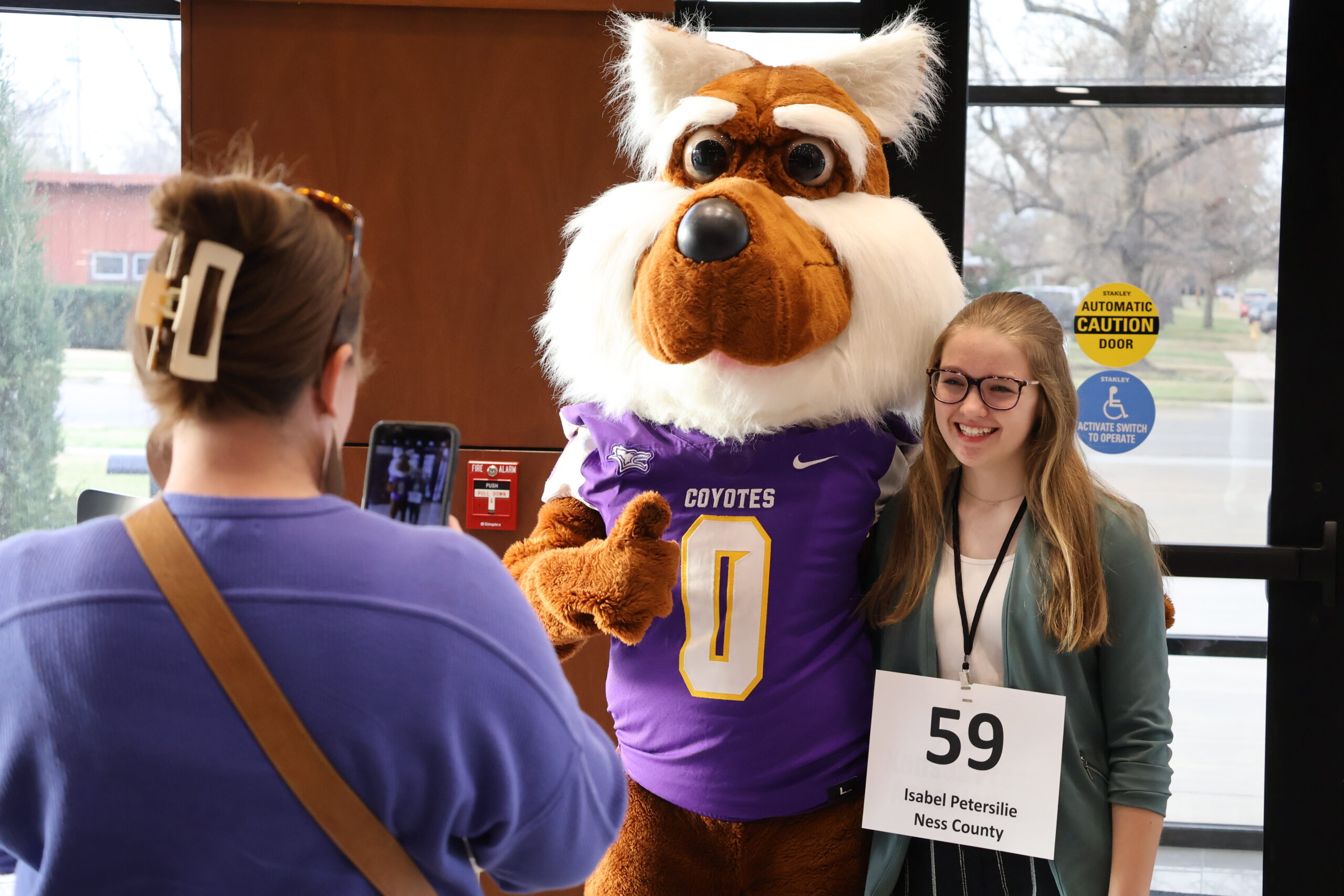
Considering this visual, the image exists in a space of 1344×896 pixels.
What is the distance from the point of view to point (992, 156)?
2.66m

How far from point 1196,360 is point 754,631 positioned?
1.58 metres

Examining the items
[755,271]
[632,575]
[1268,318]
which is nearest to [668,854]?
[632,575]

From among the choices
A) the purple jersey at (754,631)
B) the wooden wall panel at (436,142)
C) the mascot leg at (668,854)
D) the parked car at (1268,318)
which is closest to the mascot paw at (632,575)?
the purple jersey at (754,631)

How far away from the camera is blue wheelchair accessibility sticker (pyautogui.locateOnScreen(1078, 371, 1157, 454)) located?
106 inches

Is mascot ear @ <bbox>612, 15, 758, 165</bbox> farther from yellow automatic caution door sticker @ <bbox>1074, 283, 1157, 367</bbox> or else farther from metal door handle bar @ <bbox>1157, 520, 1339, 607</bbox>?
metal door handle bar @ <bbox>1157, 520, 1339, 607</bbox>

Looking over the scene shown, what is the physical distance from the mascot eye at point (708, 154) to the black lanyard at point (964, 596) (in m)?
0.81

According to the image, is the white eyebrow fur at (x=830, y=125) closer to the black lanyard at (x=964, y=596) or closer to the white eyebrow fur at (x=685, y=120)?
the white eyebrow fur at (x=685, y=120)

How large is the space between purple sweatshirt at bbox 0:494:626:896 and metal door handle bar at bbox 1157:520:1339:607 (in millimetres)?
2149

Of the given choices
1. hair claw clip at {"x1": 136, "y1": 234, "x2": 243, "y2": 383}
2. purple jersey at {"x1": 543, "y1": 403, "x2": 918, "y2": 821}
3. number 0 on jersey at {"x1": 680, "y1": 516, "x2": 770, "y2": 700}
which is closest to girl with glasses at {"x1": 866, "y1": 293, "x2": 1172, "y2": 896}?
purple jersey at {"x1": 543, "y1": 403, "x2": 918, "y2": 821}

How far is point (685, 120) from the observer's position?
1.92 metres

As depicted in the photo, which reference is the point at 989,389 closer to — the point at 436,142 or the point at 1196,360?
the point at 1196,360

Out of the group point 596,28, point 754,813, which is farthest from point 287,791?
point 596,28

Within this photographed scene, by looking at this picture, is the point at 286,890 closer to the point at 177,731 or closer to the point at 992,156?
the point at 177,731

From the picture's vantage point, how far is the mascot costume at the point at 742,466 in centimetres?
175
